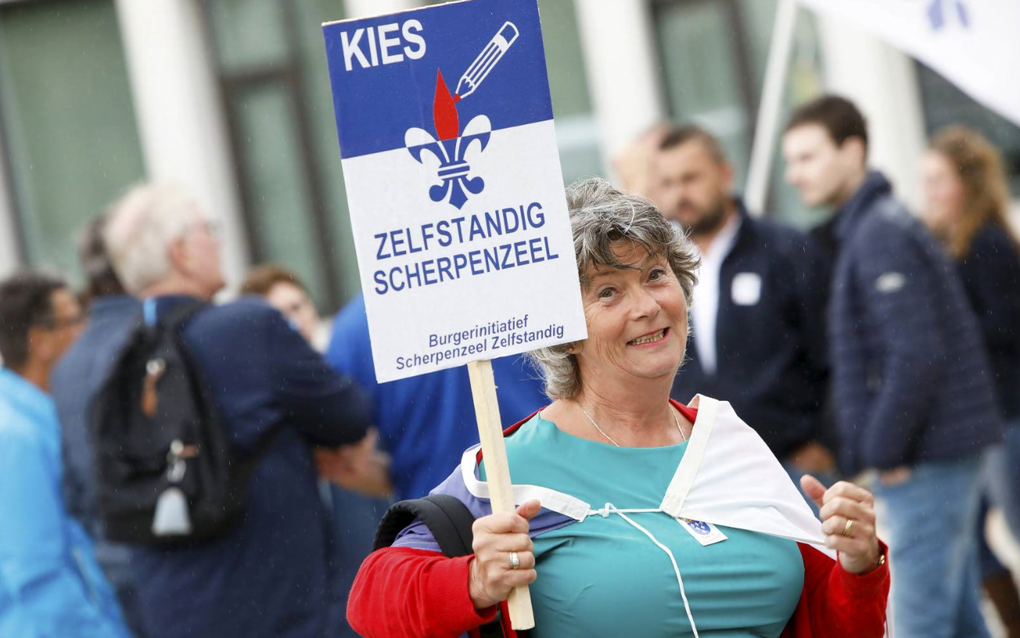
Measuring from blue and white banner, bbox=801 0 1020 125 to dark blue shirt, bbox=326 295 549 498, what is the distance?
5.38 feet

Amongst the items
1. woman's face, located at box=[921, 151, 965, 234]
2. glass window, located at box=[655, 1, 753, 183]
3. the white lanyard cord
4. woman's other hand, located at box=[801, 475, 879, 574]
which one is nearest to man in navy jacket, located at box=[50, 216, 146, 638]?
the white lanyard cord

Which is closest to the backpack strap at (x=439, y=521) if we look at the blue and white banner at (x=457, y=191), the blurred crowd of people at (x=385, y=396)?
the blue and white banner at (x=457, y=191)

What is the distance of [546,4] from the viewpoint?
11758 millimetres

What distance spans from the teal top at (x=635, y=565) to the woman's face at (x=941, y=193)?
4252mm

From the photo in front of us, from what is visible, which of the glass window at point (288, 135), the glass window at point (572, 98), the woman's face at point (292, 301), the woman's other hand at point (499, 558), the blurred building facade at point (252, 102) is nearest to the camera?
the woman's other hand at point (499, 558)

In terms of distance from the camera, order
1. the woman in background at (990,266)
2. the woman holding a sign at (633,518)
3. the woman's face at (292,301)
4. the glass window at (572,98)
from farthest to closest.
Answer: the glass window at (572,98) → the woman's face at (292,301) → the woman in background at (990,266) → the woman holding a sign at (633,518)

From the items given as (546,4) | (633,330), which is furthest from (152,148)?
(633,330)

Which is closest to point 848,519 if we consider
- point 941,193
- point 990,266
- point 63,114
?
point 990,266

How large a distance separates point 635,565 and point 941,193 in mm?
4669

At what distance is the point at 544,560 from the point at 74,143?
412 inches

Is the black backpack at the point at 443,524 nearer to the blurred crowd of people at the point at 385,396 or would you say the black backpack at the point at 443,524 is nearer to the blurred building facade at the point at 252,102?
the blurred crowd of people at the point at 385,396

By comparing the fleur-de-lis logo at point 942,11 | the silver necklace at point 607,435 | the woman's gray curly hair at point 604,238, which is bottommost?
the silver necklace at point 607,435

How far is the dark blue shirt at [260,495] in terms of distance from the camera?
4.65 metres

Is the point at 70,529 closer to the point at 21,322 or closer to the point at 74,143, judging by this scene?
the point at 21,322
